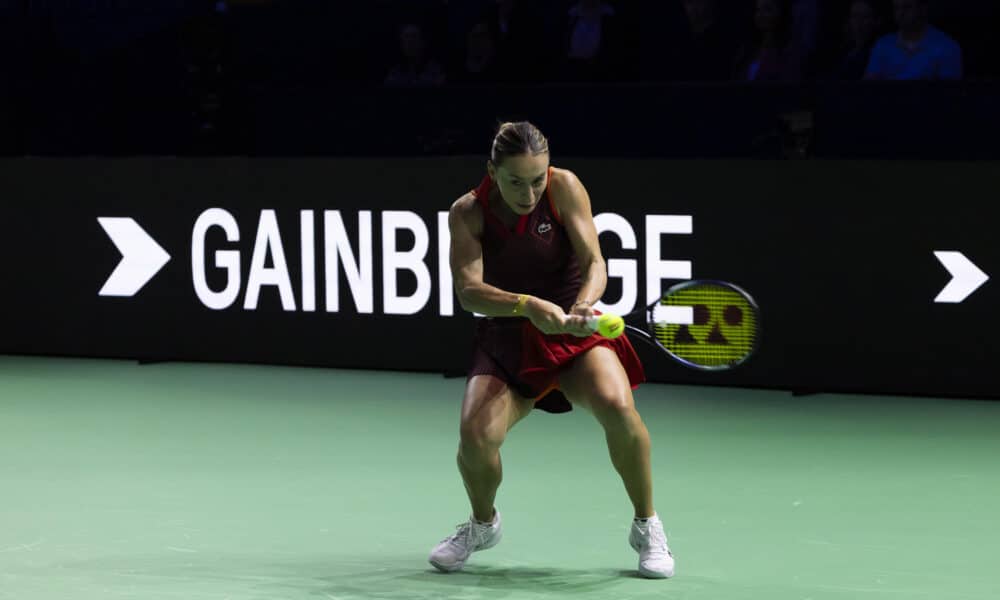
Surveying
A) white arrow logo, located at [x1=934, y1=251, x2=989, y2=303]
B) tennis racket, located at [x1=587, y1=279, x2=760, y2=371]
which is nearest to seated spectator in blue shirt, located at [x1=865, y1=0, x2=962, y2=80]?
white arrow logo, located at [x1=934, y1=251, x2=989, y2=303]

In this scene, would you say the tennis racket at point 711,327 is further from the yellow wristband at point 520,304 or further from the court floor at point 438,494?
the court floor at point 438,494

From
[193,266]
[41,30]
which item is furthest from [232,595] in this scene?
[41,30]

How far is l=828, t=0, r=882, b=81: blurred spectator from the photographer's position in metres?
10.6

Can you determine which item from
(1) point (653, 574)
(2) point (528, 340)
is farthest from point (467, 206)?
(1) point (653, 574)

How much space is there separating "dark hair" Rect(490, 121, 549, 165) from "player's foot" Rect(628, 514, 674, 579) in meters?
1.25

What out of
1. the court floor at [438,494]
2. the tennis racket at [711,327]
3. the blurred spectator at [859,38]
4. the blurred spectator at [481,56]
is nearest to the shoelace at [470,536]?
the court floor at [438,494]

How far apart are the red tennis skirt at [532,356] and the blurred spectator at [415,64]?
250 inches

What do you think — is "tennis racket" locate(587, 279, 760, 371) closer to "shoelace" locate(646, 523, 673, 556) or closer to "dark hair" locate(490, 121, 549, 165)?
"shoelace" locate(646, 523, 673, 556)

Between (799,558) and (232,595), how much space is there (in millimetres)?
1885

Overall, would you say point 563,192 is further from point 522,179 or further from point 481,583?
point 481,583

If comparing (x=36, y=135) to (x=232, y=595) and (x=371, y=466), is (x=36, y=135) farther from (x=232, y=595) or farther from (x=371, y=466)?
(x=232, y=595)

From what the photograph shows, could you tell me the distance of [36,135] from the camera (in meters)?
13.2

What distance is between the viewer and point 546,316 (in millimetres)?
5312

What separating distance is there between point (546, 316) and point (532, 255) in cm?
43
